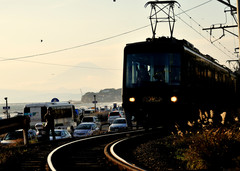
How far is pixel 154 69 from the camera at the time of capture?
53.2 ft

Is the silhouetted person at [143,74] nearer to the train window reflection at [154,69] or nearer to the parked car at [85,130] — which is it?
the train window reflection at [154,69]

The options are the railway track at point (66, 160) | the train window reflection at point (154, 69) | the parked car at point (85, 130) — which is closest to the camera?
the railway track at point (66, 160)

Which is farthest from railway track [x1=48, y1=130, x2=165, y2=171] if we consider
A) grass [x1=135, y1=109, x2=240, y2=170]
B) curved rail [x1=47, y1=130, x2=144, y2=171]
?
grass [x1=135, y1=109, x2=240, y2=170]

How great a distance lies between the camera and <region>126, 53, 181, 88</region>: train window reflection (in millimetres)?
16219

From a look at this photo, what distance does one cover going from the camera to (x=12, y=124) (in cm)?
1625

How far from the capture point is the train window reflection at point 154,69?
16219 mm

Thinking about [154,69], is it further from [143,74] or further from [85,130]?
[85,130]

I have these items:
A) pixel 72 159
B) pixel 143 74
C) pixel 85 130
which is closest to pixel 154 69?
pixel 143 74

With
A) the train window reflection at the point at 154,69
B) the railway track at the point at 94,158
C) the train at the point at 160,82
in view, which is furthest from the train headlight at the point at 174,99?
the railway track at the point at 94,158

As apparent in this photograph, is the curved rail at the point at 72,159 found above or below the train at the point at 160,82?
below

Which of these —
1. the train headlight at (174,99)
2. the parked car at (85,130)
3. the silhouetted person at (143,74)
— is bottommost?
the parked car at (85,130)

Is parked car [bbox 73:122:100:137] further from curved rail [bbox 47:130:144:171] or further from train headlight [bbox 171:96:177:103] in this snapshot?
train headlight [bbox 171:96:177:103]

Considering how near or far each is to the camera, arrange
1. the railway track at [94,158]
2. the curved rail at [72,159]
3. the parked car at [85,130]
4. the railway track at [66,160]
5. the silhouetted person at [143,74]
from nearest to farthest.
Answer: the railway track at [94,158] < the railway track at [66,160] < the curved rail at [72,159] < the silhouetted person at [143,74] < the parked car at [85,130]

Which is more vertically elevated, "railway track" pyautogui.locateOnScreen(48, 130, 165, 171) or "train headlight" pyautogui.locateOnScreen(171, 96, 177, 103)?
"train headlight" pyautogui.locateOnScreen(171, 96, 177, 103)
